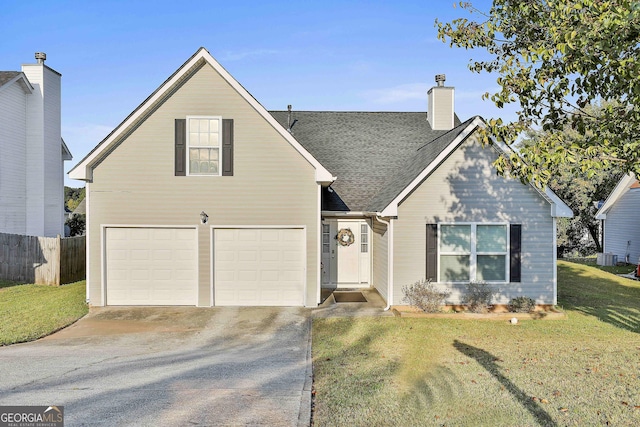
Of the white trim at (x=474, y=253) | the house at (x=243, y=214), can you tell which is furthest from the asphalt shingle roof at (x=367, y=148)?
the white trim at (x=474, y=253)

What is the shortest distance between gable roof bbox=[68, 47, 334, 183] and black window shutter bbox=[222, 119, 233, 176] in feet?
2.98

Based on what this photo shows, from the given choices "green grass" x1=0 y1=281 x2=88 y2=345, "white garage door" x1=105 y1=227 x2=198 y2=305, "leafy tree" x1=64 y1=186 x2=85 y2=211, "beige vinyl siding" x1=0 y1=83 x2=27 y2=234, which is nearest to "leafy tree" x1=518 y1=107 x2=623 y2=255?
"white garage door" x1=105 y1=227 x2=198 y2=305

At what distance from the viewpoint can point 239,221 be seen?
13336 mm

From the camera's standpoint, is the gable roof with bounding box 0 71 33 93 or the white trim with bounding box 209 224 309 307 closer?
the white trim with bounding box 209 224 309 307

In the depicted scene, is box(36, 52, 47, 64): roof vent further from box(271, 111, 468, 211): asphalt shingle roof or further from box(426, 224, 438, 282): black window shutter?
box(426, 224, 438, 282): black window shutter

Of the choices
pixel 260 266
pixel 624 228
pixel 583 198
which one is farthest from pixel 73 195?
pixel 624 228

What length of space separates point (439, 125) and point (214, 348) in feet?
47.1

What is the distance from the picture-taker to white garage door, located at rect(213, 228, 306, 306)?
13359 millimetres

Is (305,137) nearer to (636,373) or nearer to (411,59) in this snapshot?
(411,59)

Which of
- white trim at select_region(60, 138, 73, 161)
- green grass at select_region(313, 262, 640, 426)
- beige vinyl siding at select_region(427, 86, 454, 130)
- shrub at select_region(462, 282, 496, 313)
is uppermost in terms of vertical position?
beige vinyl siding at select_region(427, 86, 454, 130)

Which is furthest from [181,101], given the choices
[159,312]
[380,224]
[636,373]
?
[636,373]

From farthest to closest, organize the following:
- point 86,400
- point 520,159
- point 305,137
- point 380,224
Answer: point 305,137
point 380,224
point 520,159
point 86,400

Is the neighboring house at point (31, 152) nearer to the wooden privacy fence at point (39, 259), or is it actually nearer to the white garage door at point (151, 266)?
the wooden privacy fence at point (39, 259)

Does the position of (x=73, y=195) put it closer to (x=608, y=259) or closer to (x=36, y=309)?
(x=36, y=309)
